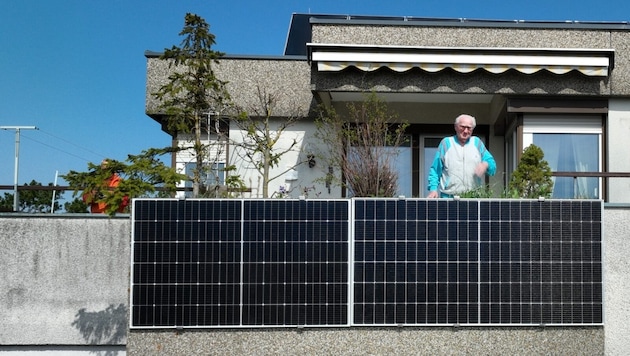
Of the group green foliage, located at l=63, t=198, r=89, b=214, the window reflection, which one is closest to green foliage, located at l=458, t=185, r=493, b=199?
the window reflection

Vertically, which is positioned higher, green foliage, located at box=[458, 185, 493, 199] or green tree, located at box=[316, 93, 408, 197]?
green tree, located at box=[316, 93, 408, 197]

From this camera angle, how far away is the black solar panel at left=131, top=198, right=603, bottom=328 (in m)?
5.32

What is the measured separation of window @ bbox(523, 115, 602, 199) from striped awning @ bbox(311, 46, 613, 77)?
3.43 feet

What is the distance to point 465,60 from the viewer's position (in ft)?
29.7

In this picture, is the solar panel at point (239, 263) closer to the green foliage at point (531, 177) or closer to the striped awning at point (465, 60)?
the green foliage at point (531, 177)

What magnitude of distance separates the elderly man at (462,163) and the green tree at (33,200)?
5183 millimetres

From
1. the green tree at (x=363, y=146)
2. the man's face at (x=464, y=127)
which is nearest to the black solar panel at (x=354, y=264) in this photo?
the man's face at (x=464, y=127)

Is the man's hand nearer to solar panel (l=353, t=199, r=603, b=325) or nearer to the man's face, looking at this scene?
the man's face

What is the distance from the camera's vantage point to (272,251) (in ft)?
17.6

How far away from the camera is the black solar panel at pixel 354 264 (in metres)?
5.32

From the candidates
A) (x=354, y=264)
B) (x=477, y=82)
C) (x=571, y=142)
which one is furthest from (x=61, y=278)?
(x=571, y=142)

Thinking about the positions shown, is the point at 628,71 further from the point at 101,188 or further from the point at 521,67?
the point at 101,188

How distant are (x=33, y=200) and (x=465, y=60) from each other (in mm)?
7015

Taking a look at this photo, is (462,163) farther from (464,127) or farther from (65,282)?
(65,282)
